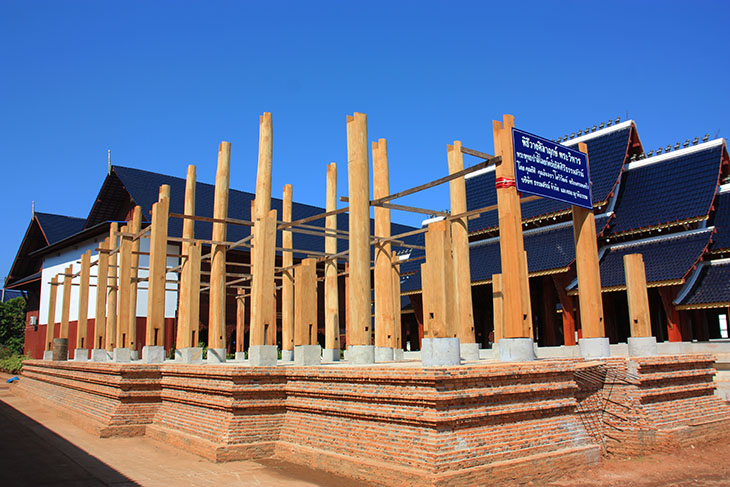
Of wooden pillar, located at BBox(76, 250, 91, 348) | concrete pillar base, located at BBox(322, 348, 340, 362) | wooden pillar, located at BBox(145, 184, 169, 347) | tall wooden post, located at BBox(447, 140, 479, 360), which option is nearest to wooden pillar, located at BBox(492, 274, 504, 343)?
tall wooden post, located at BBox(447, 140, 479, 360)

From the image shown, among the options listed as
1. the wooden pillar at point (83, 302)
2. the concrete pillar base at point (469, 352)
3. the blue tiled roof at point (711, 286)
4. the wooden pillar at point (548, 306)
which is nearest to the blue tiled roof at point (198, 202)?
the wooden pillar at point (83, 302)

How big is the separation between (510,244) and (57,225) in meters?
38.1

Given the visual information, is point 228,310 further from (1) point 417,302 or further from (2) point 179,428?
(2) point 179,428

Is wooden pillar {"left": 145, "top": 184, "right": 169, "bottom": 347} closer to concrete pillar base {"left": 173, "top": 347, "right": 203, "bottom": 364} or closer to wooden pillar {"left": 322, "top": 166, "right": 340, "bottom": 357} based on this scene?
concrete pillar base {"left": 173, "top": 347, "right": 203, "bottom": 364}

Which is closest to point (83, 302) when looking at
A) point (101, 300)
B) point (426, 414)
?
point (101, 300)

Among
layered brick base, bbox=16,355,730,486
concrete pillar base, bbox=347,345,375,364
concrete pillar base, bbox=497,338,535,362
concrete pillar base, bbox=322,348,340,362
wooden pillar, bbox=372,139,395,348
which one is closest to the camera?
layered brick base, bbox=16,355,730,486

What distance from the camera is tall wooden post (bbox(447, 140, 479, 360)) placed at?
1438 centimetres

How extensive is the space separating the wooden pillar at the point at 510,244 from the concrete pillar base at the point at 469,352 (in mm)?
2818

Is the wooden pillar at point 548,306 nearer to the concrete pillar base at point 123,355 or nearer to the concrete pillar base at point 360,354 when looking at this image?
the concrete pillar base at point 360,354

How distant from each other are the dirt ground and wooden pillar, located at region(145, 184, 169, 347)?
3.15 m

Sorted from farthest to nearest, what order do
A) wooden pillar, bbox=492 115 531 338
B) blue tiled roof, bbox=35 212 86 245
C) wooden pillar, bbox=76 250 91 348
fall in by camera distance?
blue tiled roof, bbox=35 212 86 245, wooden pillar, bbox=76 250 91 348, wooden pillar, bbox=492 115 531 338

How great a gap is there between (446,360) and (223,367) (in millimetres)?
4616

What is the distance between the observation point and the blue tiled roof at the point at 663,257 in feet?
65.4

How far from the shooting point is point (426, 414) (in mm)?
8281
